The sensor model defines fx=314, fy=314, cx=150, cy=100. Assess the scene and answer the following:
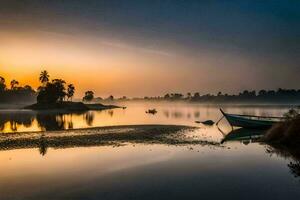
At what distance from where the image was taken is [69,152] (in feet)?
88.4

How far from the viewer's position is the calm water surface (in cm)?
1471

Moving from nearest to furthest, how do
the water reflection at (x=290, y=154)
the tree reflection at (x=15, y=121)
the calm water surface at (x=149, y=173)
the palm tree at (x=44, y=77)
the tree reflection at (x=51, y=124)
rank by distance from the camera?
the calm water surface at (x=149, y=173), the water reflection at (x=290, y=154), the tree reflection at (x=51, y=124), the tree reflection at (x=15, y=121), the palm tree at (x=44, y=77)

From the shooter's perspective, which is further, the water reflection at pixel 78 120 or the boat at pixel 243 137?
the water reflection at pixel 78 120

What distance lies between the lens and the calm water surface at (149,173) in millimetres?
14711

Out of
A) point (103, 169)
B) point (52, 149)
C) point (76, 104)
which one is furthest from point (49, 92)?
point (103, 169)

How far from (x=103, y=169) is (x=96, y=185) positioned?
4.32m

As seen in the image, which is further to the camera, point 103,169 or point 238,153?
point 238,153

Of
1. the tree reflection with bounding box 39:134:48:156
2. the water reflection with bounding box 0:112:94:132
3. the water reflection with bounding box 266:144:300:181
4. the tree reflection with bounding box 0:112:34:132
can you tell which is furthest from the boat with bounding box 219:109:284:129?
the tree reflection with bounding box 0:112:34:132

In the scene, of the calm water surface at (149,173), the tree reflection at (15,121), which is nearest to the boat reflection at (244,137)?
the calm water surface at (149,173)

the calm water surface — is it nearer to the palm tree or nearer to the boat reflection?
the boat reflection

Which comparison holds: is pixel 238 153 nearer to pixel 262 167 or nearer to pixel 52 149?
pixel 262 167

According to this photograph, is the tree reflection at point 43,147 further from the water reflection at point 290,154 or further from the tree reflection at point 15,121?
the water reflection at point 290,154

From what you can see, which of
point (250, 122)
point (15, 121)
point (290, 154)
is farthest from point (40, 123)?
point (290, 154)

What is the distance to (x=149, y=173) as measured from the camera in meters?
19.2
